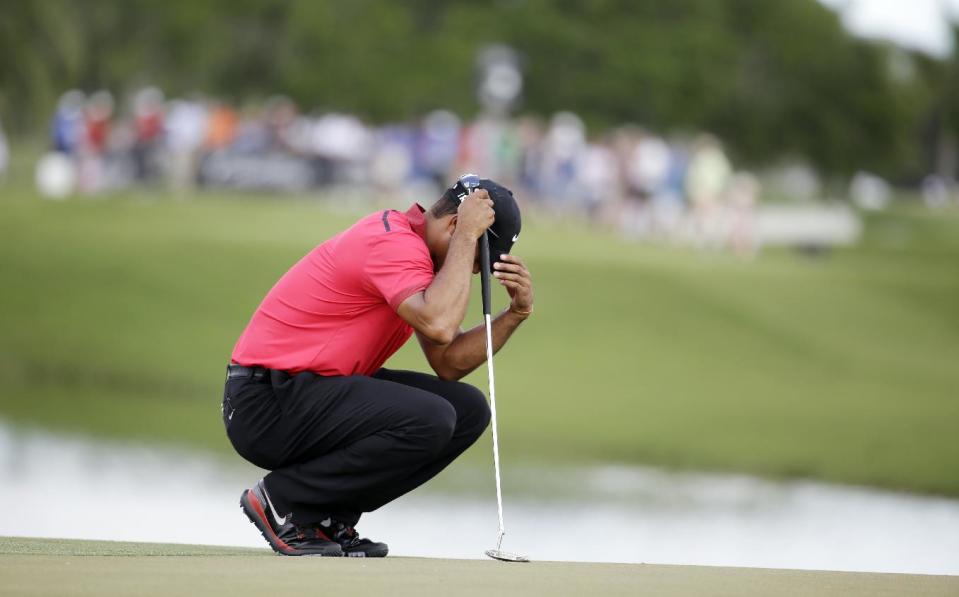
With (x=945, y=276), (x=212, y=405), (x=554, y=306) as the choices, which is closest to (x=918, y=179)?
(x=945, y=276)

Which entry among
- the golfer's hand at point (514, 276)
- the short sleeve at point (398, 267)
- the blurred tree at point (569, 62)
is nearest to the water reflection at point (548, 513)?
the golfer's hand at point (514, 276)

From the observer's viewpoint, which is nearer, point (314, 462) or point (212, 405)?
point (314, 462)

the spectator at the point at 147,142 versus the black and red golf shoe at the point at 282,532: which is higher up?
the spectator at the point at 147,142

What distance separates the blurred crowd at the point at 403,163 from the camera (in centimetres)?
2798

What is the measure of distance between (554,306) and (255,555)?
15.3 meters

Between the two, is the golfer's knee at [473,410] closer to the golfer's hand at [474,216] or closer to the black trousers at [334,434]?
the black trousers at [334,434]

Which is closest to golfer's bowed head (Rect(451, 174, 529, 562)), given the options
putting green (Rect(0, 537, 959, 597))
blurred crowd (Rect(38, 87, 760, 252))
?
putting green (Rect(0, 537, 959, 597))

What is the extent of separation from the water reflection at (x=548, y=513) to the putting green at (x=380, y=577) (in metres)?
3.19

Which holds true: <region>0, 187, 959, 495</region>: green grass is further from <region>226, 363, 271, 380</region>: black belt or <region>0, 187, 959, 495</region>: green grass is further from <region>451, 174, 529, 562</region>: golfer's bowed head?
<region>451, 174, 529, 562</region>: golfer's bowed head

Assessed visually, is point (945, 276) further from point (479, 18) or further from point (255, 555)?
point (255, 555)

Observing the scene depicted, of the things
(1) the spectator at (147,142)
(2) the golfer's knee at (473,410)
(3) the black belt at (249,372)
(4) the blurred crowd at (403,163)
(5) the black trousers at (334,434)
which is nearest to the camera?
(5) the black trousers at (334,434)

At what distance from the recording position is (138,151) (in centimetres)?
2972

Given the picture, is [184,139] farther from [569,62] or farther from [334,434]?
[569,62]

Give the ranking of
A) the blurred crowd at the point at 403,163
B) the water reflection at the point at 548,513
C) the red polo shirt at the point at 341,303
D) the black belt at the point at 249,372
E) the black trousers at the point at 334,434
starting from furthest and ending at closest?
1. the blurred crowd at the point at 403,163
2. the water reflection at the point at 548,513
3. the black belt at the point at 249,372
4. the black trousers at the point at 334,434
5. the red polo shirt at the point at 341,303
